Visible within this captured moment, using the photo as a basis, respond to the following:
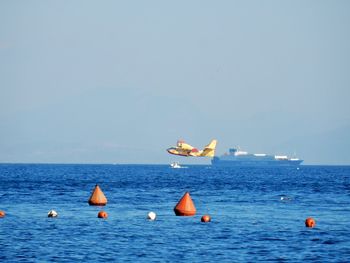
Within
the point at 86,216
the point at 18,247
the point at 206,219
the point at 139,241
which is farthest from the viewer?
the point at 86,216

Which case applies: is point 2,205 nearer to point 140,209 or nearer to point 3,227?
point 140,209

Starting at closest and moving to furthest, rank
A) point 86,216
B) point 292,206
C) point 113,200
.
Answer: point 86,216 < point 292,206 < point 113,200

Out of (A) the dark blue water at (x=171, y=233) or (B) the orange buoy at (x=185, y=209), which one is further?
(B) the orange buoy at (x=185, y=209)

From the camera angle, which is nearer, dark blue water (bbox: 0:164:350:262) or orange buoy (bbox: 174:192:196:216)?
dark blue water (bbox: 0:164:350:262)

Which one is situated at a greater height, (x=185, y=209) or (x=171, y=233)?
(x=185, y=209)

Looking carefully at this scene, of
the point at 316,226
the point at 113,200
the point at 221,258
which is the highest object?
the point at 113,200

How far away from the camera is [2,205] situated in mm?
65938

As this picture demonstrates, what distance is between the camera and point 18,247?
39531 mm

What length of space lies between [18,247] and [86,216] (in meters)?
17.4

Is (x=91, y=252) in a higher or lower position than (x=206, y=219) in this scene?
lower

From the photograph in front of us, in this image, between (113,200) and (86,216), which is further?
(113,200)

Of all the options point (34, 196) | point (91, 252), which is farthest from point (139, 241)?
point (34, 196)

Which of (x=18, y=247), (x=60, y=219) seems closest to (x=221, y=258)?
(x=18, y=247)

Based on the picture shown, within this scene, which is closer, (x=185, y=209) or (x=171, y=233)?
(x=171, y=233)
